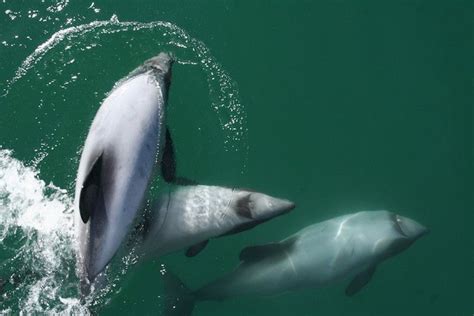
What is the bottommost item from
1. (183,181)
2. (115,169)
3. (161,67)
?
(183,181)

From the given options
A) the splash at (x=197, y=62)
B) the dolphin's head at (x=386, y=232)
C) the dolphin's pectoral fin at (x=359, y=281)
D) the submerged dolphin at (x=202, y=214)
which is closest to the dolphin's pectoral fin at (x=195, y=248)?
the submerged dolphin at (x=202, y=214)

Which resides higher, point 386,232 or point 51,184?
point 51,184

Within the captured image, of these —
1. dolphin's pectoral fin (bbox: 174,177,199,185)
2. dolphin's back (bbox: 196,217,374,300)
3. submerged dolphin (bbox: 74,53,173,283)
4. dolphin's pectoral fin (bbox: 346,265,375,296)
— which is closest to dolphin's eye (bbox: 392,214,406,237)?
dolphin's pectoral fin (bbox: 346,265,375,296)

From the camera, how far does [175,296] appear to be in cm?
865

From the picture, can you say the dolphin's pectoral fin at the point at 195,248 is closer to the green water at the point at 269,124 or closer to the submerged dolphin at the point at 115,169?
the green water at the point at 269,124

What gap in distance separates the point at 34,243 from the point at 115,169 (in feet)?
7.62

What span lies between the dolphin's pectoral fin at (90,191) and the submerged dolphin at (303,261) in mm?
2889

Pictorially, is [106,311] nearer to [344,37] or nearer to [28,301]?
[28,301]

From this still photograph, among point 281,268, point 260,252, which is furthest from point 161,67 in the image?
point 281,268

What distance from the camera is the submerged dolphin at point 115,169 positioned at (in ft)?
20.5

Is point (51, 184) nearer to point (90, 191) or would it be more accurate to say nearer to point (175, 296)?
point (90, 191)

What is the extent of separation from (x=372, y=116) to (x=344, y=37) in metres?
1.73

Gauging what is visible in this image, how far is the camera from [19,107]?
8.40 metres

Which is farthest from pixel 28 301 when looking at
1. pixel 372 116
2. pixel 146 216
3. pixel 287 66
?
pixel 372 116
